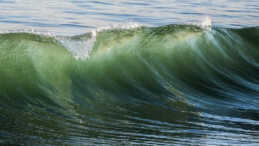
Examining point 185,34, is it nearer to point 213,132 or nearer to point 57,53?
point 57,53

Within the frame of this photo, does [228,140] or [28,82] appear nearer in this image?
[228,140]

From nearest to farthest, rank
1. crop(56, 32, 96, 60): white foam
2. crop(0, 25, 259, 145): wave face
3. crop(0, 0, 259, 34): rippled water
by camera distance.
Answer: crop(0, 25, 259, 145): wave face < crop(56, 32, 96, 60): white foam < crop(0, 0, 259, 34): rippled water

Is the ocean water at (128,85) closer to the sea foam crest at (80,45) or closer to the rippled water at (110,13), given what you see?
the sea foam crest at (80,45)

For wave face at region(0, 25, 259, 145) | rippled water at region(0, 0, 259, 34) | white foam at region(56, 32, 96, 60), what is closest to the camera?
wave face at region(0, 25, 259, 145)

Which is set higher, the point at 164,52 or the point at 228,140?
the point at 164,52

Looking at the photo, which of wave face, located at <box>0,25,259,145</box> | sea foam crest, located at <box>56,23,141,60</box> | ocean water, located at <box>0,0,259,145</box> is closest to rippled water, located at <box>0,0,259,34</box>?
ocean water, located at <box>0,0,259,145</box>

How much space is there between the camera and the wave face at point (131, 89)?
589 centimetres

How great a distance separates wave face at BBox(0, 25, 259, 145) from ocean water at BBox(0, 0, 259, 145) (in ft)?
0.04

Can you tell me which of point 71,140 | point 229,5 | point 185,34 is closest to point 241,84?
point 185,34

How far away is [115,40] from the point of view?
380 inches

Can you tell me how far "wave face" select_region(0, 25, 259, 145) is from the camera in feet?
19.3

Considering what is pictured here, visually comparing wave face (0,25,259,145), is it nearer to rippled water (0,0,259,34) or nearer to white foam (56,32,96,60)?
white foam (56,32,96,60)

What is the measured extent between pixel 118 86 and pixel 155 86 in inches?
19.1

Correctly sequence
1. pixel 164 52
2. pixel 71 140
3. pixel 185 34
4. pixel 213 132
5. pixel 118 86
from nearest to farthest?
pixel 71 140
pixel 213 132
pixel 118 86
pixel 164 52
pixel 185 34
